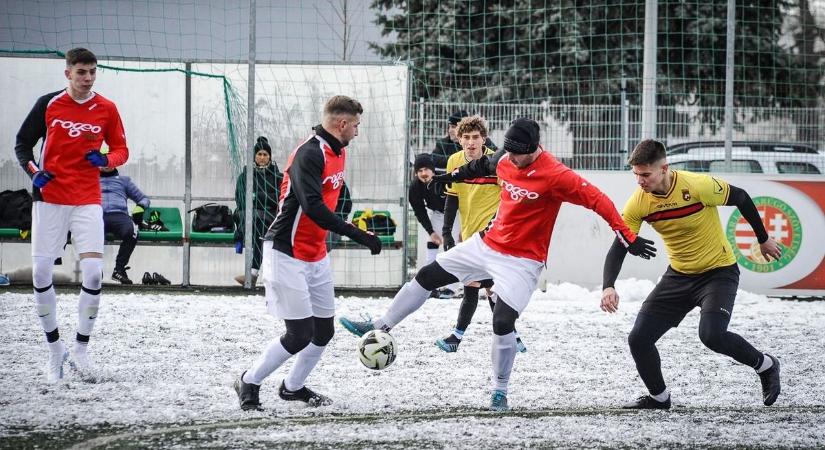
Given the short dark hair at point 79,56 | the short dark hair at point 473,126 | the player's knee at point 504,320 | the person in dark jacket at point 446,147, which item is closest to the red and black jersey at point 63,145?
the short dark hair at point 79,56

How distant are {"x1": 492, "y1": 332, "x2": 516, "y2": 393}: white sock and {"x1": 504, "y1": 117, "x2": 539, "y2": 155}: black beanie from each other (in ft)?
3.91

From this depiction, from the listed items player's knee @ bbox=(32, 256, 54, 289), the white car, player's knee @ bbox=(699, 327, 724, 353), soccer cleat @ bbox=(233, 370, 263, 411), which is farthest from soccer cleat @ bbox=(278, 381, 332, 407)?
the white car

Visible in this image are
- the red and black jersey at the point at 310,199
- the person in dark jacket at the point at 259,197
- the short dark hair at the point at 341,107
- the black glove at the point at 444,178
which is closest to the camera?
the red and black jersey at the point at 310,199

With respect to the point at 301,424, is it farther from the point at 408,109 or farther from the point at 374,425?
the point at 408,109

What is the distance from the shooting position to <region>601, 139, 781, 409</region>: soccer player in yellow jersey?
642cm

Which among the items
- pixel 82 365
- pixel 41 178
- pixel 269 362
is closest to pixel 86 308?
pixel 82 365

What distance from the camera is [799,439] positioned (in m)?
5.58

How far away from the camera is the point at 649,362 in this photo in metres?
6.50

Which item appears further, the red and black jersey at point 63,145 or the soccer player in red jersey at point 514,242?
the red and black jersey at point 63,145

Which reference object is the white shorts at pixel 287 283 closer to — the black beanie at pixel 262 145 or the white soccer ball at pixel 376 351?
the white soccer ball at pixel 376 351

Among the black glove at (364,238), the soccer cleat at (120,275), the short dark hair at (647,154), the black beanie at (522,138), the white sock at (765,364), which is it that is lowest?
the white sock at (765,364)

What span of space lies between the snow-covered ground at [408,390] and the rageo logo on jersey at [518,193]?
4.40 feet

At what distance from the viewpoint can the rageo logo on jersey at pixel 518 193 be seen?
6.59 meters

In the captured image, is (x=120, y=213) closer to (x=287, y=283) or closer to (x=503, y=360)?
(x=287, y=283)
